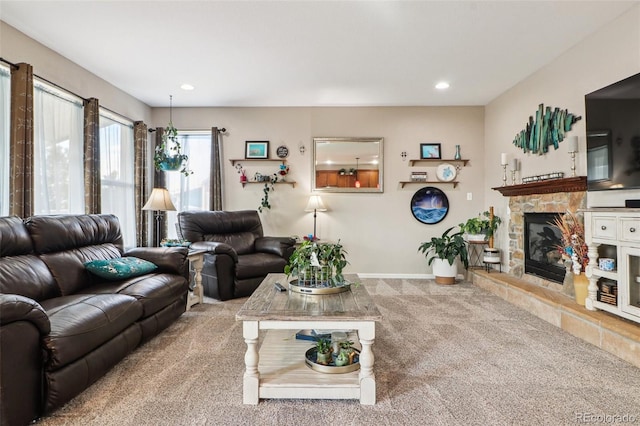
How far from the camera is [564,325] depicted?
2846mm

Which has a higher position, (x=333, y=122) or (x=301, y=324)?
(x=333, y=122)

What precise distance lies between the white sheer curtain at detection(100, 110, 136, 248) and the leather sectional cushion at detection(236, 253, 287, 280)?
169 cm

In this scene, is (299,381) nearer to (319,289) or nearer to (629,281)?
(319,289)

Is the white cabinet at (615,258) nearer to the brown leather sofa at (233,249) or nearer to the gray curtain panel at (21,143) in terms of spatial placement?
the brown leather sofa at (233,249)

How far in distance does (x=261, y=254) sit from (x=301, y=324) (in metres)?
2.58

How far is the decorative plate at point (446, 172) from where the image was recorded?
201 inches

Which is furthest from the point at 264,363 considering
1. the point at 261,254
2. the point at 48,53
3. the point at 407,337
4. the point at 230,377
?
the point at 48,53

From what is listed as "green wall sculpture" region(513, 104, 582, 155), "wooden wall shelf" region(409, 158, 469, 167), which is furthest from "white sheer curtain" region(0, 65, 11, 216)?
"green wall sculpture" region(513, 104, 582, 155)

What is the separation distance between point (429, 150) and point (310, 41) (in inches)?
Answer: 106

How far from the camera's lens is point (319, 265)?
2.28 m

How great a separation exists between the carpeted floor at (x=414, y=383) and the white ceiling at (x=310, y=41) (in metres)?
2.52

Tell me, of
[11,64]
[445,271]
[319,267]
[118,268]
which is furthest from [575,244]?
[11,64]

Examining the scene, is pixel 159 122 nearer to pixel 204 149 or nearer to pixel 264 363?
pixel 204 149

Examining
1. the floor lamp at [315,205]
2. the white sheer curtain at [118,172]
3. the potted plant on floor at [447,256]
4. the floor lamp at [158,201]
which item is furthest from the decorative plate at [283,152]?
the potted plant on floor at [447,256]
